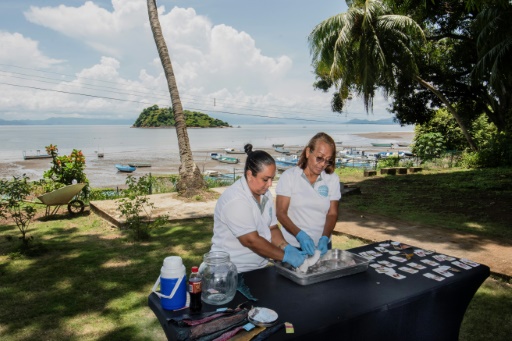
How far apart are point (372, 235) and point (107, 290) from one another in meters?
4.45

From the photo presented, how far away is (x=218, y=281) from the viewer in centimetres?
230

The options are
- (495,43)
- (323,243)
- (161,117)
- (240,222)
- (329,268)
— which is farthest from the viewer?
(161,117)

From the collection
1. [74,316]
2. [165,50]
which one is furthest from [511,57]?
[74,316]

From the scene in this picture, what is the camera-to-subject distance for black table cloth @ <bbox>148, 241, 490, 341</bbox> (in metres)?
2.07

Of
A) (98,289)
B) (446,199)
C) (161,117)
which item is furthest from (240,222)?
(161,117)

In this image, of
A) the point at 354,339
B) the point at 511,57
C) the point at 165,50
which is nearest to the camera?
the point at 354,339

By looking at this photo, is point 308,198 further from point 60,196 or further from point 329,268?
point 60,196

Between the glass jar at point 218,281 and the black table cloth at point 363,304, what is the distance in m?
0.07

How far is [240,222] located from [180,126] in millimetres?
8830

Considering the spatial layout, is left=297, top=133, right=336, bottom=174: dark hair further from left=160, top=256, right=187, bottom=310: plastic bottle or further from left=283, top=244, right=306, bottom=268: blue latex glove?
left=160, top=256, right=187, bottom=310: plastic bottle

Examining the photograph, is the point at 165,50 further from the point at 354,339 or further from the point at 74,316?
the point at 354,339

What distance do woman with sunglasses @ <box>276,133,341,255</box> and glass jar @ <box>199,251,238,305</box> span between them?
1.21m

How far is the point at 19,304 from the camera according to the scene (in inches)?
165

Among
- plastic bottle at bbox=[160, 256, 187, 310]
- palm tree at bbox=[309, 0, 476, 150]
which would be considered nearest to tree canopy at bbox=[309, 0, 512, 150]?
palm tree at bbox=[309, 0, 476, 150]
